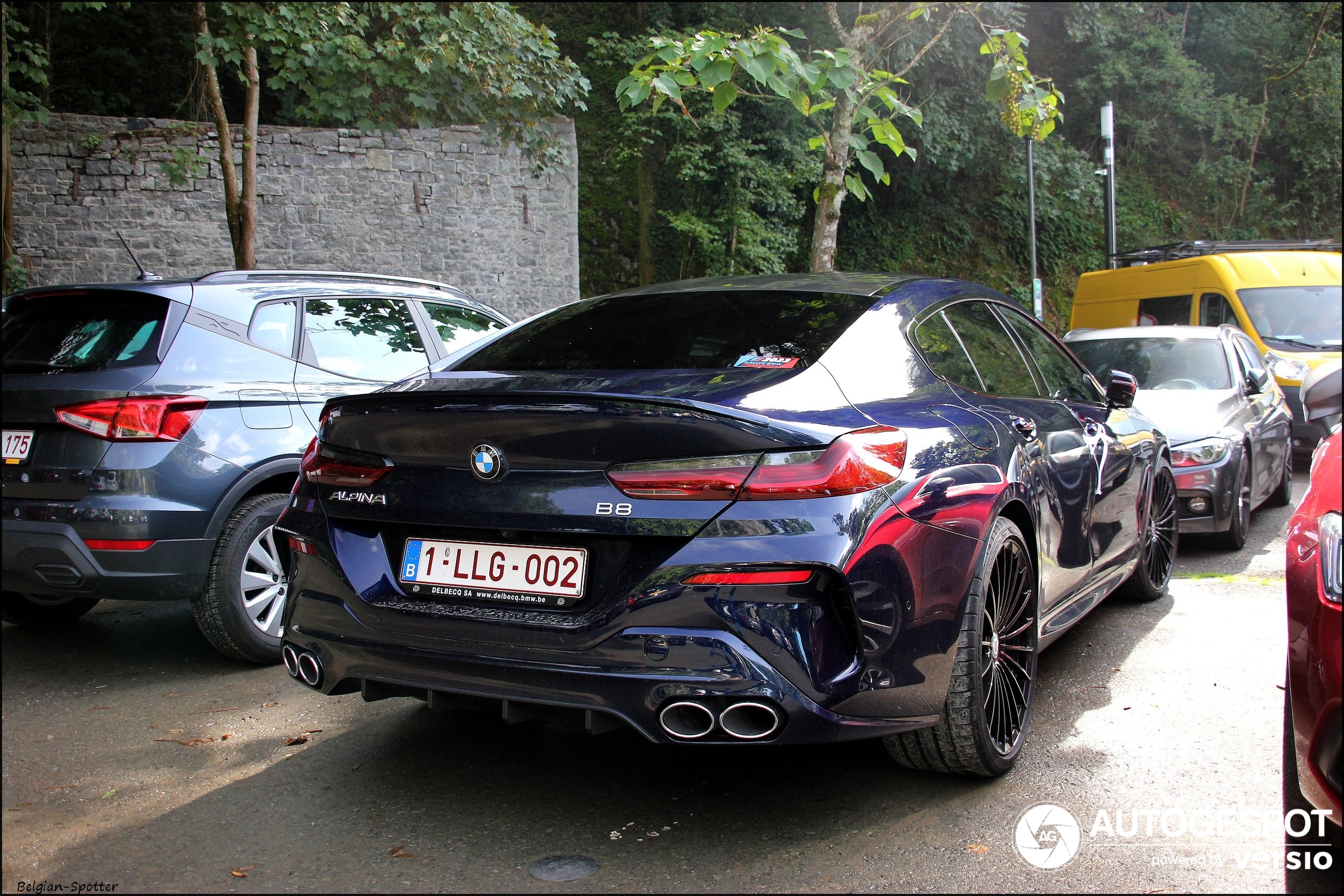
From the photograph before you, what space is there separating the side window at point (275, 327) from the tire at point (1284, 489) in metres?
7.65

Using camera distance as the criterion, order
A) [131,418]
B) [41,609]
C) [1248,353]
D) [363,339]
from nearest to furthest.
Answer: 1. [131,418]
2. [41,609]
3. [363,339]
4. [1248,353]

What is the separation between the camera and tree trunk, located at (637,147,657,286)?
21.6 meters

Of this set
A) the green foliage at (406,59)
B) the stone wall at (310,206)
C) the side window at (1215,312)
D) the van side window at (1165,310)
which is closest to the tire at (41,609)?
the green foliage at (406,59)

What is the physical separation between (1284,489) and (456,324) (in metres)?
6.99

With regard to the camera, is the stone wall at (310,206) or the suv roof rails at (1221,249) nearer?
the suv roof rails at (1221,249)

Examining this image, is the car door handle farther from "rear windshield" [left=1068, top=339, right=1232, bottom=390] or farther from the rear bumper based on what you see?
"rear windshield" [left=1068, top=339, right=1232, bottom=390]

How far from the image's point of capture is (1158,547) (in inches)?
218

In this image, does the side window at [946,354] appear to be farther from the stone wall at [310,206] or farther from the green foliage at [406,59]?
the stone wall at [310,206]

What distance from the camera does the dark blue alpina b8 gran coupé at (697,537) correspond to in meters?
2.59

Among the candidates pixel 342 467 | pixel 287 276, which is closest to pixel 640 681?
pixel 342 467

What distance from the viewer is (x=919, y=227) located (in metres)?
27.0

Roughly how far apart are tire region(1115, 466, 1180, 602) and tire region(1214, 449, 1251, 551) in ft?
4.43

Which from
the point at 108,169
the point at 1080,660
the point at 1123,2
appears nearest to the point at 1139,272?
the point at 1080,660

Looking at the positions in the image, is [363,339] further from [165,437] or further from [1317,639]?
[1317,639]
